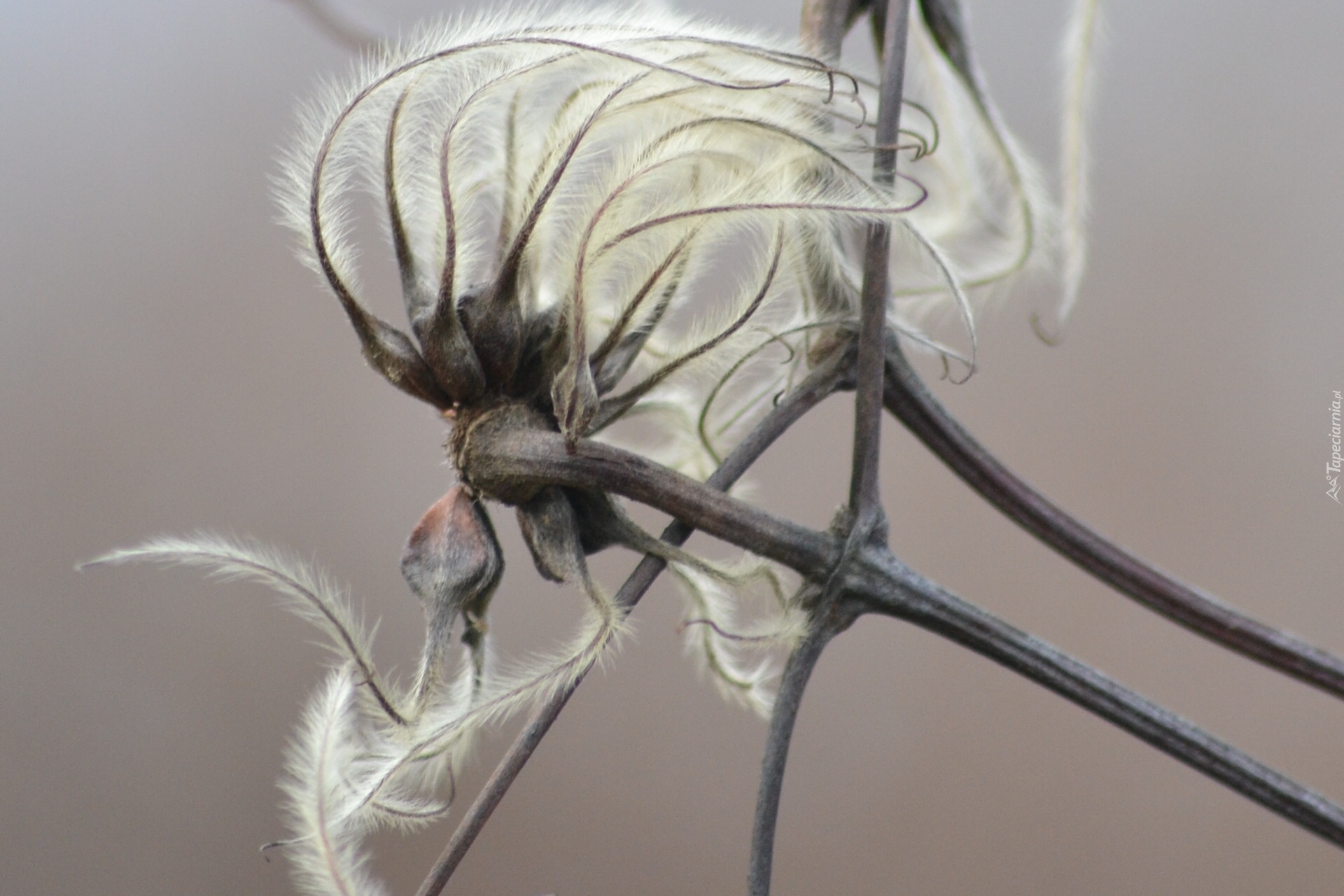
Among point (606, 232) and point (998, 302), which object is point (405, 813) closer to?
point (606, 232)

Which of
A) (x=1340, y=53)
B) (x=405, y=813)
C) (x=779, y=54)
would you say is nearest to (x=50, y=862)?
(x=405, y=813)

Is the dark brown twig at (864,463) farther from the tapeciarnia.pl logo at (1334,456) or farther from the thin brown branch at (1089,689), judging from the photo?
the tapeciarnia.pl logo at (1334,456)

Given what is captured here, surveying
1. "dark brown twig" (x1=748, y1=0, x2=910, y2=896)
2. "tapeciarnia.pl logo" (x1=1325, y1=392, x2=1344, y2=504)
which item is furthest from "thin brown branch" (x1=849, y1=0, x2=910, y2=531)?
"tapeciarnia.pl logo" (x1=1325, y1=392, x2=1344, y2=504)

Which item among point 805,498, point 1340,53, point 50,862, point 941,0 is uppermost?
point 1340,53

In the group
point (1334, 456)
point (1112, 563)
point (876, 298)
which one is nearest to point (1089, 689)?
point (1112, 563)

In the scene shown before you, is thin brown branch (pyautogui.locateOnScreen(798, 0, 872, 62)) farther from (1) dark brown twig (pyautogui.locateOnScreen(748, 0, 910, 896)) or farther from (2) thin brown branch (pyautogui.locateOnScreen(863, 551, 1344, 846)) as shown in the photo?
(2) thin brown branch (pyautogui.locateOnScreen(863, 551, 1344, 846))

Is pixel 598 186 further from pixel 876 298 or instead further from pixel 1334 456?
pixel 1334 456
